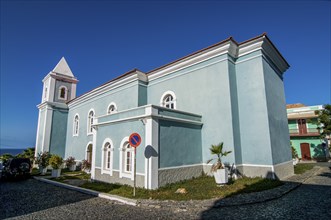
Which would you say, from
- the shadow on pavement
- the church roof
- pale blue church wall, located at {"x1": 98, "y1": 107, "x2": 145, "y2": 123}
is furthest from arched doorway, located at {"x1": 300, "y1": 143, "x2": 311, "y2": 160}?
the church roof

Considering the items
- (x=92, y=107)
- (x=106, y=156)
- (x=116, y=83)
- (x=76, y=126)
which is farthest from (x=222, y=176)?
(x=76, y=126)

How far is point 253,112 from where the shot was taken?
10211mm

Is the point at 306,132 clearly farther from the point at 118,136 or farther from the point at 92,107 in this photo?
the point at 92,107

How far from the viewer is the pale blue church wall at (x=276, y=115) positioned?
10.2 m

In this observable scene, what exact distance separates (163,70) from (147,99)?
2.51m

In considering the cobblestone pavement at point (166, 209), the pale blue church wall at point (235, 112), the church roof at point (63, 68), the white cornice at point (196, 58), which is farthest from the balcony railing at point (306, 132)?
the church roof at point (63, 68)

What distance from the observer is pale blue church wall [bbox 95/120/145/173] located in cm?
852

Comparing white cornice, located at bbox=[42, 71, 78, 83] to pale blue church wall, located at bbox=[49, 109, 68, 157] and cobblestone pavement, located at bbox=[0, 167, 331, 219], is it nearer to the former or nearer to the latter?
pale blue church wall, located at bbox=[49, 109, 68, 157]

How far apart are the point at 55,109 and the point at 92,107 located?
6.00 metres

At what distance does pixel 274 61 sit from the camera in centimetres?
1234

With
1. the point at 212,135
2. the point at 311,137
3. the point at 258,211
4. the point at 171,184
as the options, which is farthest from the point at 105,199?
the point at 311,137

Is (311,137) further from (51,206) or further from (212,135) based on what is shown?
(51,206)

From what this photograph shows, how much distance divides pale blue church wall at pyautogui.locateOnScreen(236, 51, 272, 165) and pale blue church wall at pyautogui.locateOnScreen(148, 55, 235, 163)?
1.03 m

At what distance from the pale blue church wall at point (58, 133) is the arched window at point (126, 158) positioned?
1459 centimetres
